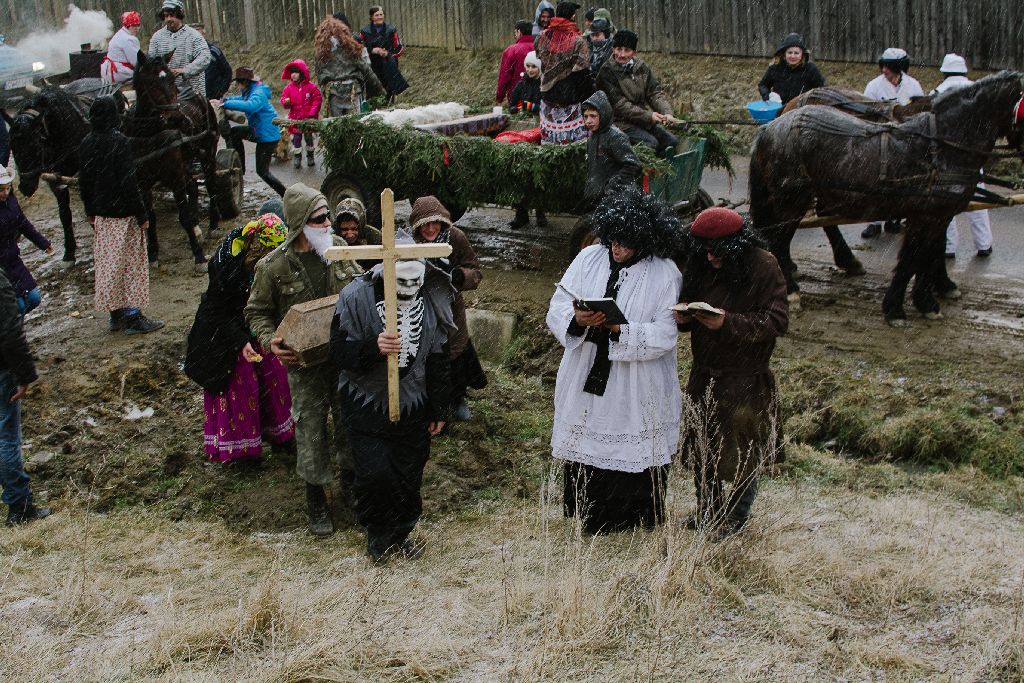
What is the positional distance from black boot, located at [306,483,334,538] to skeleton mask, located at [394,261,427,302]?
1.45 metres

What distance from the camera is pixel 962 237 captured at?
11.1 meters

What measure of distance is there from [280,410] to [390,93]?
35.0ft

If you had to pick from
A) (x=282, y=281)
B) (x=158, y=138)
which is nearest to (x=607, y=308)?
(x=282, y=281)

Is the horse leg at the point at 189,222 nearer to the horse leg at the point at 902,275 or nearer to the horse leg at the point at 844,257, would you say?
the horse leg at the point at 844,257

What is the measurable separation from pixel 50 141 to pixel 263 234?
21.2 feet

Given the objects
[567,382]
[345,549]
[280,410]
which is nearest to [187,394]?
[280,410]

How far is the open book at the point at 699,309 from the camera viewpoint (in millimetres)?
5039

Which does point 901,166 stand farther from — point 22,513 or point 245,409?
point 22,513

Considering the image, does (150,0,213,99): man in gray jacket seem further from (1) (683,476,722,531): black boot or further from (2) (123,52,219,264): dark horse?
(1) (683,476,722,531): black boot

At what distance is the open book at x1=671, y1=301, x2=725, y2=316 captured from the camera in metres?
5.04

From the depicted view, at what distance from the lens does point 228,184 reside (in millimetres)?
12672

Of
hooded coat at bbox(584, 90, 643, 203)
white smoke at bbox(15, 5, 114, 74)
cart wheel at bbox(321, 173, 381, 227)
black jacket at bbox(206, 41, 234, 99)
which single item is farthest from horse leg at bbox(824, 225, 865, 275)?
white smoke at bbox(15, 5, 114, 74)

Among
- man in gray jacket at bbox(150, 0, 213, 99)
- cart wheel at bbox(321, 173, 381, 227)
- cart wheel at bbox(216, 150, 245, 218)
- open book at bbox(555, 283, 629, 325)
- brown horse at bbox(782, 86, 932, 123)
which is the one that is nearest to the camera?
open book at bbox(555, 283, 629, 325)

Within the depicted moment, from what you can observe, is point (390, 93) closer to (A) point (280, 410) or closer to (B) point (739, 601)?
(A) point (280, 410)
